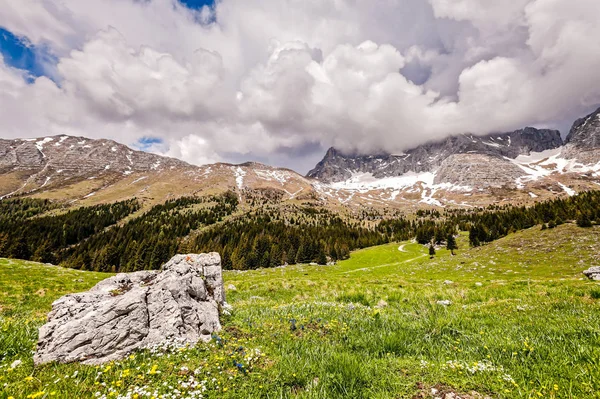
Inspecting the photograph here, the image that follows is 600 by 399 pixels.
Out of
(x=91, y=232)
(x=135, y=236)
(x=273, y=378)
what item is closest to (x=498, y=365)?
(x=273, y=378)

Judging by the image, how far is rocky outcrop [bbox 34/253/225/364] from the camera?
651 centimetres

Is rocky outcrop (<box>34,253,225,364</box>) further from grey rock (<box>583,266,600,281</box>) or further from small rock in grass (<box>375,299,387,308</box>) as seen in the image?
grey rock (<box>583,266,600,281</box>)

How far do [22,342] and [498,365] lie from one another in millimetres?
11802

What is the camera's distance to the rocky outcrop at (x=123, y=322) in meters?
6.51

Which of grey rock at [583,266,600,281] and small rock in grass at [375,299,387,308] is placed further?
grey rock at [583,266,600,281]

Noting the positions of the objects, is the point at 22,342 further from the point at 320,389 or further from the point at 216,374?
the point at 320,389

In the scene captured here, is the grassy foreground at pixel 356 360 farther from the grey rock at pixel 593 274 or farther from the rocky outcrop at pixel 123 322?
the grey rock at pixel 593 274

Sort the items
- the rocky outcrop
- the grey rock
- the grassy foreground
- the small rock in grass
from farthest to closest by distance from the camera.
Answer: the grey rock
the small rock in grass
the rocky outcrop
the grassy foreground

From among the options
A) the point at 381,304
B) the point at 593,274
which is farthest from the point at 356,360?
the point at 593,274

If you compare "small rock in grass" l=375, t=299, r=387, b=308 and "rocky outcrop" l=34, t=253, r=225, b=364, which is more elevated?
"rocky outcrop" l=34, t=253, r=225, b=364

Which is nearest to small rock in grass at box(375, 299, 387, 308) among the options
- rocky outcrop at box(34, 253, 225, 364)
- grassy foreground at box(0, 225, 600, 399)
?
grassy foreground at box(0, 225, 600, 399)

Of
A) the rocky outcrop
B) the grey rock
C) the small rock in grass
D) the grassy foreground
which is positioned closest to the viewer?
the grassy foreground

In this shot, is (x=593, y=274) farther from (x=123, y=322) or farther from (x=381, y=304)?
(x=123, y=322)

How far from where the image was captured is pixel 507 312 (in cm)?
1011
